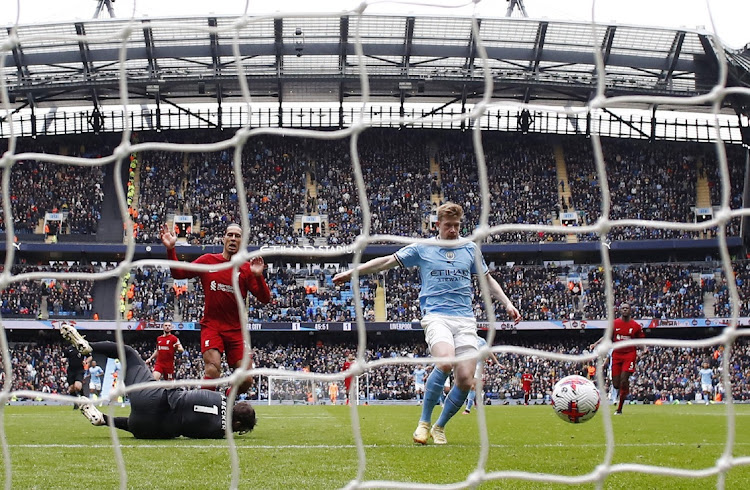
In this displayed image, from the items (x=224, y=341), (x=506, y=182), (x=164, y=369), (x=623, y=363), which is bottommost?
(x=164, y=369)

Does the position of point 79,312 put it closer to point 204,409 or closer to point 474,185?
point 474,185

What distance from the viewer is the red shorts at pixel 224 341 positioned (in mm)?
8070

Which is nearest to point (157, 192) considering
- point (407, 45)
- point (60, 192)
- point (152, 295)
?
point (60, 192)

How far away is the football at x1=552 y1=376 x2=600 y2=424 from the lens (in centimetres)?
739

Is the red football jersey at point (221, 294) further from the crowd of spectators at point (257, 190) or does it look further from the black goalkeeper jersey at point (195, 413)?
the crowd of spectators at point (257, 190)

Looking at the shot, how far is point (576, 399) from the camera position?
740cm

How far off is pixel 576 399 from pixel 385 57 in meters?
25.8

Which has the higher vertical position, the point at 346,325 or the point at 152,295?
the point at 152,295

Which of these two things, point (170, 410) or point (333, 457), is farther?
point (170, 410)

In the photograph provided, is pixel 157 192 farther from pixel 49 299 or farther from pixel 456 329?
pixel 456 329

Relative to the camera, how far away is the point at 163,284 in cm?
3419

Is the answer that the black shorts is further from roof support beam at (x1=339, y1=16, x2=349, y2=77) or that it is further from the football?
roof support beam at (x1=339, y1=16, x2=349, y2=77)

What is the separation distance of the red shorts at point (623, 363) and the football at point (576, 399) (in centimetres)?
583

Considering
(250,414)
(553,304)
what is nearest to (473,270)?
(250,414)
